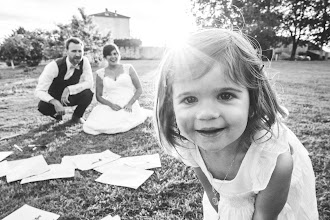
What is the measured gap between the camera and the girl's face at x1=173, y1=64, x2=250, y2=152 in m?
0.92

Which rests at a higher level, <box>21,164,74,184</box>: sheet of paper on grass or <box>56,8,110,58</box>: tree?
<box>56,8,110,58</box>: tree

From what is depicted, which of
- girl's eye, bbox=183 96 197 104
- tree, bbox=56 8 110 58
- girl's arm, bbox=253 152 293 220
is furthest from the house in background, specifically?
girl's arm, bbox=253 152 293 220

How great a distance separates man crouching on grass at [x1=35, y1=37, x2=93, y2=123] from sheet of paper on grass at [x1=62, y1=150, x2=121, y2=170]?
162 centimetres

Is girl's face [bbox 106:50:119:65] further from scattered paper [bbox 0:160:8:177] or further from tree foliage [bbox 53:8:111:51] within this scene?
tree foliage [bbox 53:8:111:51]

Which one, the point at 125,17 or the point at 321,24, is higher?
the point at 125,17

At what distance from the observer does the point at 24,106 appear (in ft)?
18.7

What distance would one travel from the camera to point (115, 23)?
41.9 metres

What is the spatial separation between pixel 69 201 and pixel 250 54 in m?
1.83

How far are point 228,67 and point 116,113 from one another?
336 centimetres

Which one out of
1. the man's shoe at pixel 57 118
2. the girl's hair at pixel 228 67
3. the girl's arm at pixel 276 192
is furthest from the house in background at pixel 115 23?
the girl's arm at pixel 276 192

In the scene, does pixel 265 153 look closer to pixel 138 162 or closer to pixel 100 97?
pixel 138 162

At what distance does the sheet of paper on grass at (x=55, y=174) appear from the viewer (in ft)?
7.59

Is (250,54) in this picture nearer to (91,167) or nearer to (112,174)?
(112,174)

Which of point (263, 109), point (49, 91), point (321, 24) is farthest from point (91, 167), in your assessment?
point (321, 24)
